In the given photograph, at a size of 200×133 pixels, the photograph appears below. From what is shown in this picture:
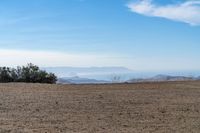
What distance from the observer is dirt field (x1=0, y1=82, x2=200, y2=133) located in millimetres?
13086

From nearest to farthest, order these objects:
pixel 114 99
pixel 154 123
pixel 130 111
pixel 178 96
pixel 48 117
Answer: pixel 154 123 < pixel 48 117 < pixel 130 111 < pixel 114 99 < pixel 178 96

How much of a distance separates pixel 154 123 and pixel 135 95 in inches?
299

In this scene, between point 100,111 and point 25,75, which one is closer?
point 100,111

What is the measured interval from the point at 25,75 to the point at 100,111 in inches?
738

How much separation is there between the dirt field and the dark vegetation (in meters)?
10.1

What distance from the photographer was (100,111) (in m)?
16.2

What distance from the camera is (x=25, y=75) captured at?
34.2 metres

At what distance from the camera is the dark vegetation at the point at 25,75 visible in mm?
33841

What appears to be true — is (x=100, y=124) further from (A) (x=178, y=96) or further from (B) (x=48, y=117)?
(A) (x=178, y=96)

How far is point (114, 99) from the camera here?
65.0 ft

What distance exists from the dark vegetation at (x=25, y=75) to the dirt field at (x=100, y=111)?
10095 mm

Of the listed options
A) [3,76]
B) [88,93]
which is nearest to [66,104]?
[88,93]

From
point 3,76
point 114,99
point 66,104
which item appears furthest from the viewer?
point 3,76

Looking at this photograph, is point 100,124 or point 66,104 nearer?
point 100,124
